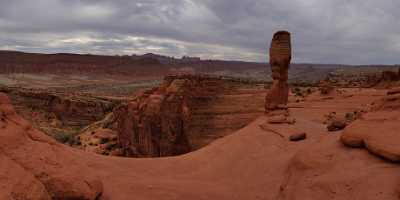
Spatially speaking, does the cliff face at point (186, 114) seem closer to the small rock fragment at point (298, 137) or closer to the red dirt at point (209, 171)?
the red dirt at point (209, 171)

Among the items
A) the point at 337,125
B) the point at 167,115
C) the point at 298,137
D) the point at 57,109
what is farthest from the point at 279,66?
the point at 57,109

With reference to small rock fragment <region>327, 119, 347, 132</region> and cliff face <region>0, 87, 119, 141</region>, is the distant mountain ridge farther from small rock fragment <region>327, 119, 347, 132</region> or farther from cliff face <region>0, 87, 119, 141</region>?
small rock fragment <region>327, 119, 347, 132</region>

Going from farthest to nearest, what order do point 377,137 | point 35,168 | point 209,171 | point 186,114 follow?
point 186,114 < point 209,171 < point 377,137 < point 35,168

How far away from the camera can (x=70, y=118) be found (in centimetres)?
4212

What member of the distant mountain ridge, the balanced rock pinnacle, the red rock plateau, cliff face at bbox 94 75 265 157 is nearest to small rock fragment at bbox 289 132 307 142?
the red rock plateau

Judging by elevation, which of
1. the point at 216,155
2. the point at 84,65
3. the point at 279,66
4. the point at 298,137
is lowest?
the point at 84,65

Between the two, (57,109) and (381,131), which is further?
(57,109)

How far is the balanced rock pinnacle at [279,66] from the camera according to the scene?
57.1 feet

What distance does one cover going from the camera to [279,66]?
17703mm

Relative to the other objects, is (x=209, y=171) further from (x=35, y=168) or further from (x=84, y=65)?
(x=84, y=65)

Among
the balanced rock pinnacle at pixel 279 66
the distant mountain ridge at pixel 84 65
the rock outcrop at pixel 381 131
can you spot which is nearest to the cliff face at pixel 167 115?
the balanced rock pinnacle at pixel 279 66

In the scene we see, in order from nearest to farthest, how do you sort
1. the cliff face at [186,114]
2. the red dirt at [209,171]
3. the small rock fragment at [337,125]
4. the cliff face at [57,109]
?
1. the red dirt at [209,171]
2. the small rock fragment at [337,125]
3. the cliff face at [186,114]
4. the cliff face at [57,109]

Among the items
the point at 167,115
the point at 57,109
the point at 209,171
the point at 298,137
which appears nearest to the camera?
→ the point at 298,137

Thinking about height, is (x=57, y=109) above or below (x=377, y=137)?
below
